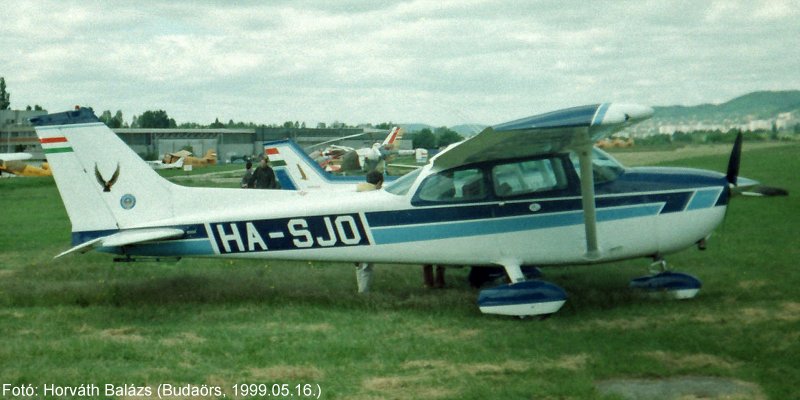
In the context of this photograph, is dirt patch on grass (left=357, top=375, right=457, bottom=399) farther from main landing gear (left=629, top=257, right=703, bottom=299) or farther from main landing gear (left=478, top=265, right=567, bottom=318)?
main landing gear (left=629, top=257, right=703, bottom=299)

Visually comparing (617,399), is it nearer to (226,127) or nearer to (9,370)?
(9,370)

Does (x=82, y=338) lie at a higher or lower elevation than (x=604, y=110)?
lower

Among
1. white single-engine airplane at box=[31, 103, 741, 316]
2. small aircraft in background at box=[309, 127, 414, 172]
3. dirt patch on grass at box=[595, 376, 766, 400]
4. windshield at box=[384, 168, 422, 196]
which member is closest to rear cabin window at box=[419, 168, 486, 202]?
white single-engine airplane at box=[31, 103, 741, 316]

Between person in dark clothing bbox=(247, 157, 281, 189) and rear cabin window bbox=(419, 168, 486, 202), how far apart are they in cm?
899

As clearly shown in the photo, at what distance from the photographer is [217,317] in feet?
26.8

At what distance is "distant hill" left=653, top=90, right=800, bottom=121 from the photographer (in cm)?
893

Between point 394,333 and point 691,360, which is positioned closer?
point 691,360

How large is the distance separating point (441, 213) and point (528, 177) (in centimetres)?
95

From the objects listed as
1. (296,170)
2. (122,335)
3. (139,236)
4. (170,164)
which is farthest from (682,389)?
(170,164)

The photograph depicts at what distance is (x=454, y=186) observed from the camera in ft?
27.4

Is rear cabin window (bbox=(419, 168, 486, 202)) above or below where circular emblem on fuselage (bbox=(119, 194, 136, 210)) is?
above

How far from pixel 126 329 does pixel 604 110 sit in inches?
187

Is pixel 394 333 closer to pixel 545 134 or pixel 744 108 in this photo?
pixel 545 134

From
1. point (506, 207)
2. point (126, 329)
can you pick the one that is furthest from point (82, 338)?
point (506, 207)
